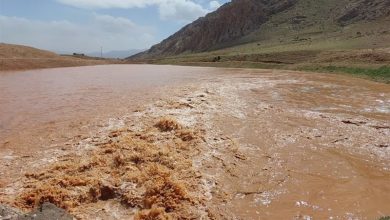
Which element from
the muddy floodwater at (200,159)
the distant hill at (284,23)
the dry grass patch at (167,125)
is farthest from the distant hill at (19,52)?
the dry grass patch at (167,125)

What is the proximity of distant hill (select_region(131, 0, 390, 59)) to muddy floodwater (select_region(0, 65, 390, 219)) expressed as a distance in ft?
156

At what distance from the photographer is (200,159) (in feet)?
45.3

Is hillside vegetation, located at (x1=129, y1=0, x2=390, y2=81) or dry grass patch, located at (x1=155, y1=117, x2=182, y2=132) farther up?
hillside vegetation, located at (x1=129, y1=0, x2=390, y2=81)

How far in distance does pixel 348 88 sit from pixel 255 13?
96935 mm

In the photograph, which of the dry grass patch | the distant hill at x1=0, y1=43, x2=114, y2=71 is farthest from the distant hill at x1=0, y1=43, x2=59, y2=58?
the dry grass patch

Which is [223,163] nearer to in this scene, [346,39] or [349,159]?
[349,159]

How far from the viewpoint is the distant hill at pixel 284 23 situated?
249 ft

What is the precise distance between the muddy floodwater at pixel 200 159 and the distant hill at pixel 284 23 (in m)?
47.6

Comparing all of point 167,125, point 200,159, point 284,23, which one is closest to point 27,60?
point 167,125

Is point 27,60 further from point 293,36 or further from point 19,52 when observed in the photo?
point 293,36

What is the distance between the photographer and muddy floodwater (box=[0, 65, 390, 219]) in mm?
10789

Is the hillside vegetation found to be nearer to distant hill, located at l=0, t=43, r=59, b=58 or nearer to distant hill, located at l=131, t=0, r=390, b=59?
distant hill, located at l=131, t=0, r=390, b=59

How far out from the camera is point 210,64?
215ft

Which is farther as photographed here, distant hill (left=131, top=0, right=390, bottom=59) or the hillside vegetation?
distant hill (left=131, top=0, right=390, bottom=59)
